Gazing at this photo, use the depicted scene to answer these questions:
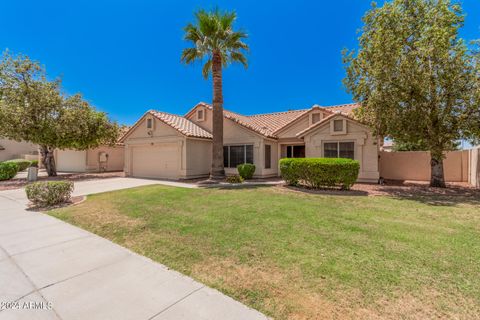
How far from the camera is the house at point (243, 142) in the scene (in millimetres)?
14219

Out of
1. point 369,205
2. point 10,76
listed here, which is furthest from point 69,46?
point 369,205

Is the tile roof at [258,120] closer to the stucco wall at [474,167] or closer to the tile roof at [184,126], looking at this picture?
the tile roof at [184,126]

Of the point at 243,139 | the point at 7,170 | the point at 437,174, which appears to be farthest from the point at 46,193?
the point at 437,174

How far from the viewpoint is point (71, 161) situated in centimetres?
2488

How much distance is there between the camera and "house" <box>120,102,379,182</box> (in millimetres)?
14219

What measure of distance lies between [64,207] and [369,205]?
1101 centimetres

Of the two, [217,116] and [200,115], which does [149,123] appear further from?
[217,116]

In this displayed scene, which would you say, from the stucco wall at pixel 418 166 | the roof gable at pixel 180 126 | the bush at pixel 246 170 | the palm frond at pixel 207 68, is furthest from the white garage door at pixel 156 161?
the stucco wall at pixel 418 166

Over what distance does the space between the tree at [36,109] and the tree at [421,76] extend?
19.9 metres

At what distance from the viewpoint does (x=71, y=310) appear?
273 centimetres

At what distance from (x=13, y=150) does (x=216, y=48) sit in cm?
3989

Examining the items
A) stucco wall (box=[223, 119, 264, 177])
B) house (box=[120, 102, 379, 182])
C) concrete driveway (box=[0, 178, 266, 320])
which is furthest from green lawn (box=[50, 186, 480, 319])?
stucco wall (box=[223, 119, 264, 177])

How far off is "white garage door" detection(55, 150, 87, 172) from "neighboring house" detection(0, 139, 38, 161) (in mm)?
10760

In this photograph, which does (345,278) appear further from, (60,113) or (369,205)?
(60,113)
